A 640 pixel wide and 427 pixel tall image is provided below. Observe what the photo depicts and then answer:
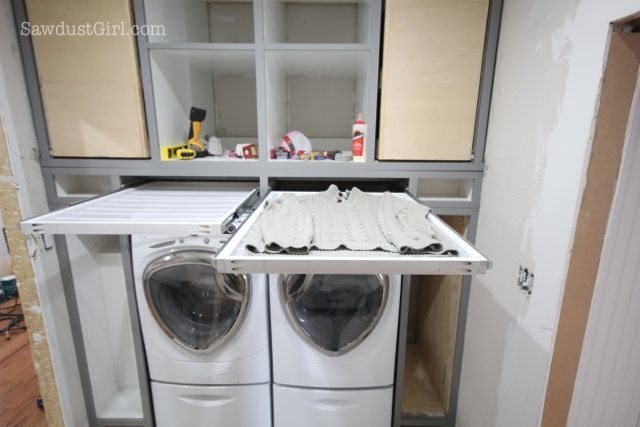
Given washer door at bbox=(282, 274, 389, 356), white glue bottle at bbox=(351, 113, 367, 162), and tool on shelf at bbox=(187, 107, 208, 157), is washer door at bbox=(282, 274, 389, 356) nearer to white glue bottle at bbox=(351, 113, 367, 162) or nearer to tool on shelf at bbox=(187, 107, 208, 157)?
white glue bottle at bbox=(351, 113, 367, 162)

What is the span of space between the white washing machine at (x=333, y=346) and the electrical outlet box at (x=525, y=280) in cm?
44

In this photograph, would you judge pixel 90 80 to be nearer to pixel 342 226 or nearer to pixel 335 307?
pixel 342 226

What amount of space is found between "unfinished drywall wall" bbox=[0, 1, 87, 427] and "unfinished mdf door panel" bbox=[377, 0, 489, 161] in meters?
1.54

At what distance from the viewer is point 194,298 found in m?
1.46

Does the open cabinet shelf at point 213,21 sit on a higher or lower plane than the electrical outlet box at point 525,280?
higher

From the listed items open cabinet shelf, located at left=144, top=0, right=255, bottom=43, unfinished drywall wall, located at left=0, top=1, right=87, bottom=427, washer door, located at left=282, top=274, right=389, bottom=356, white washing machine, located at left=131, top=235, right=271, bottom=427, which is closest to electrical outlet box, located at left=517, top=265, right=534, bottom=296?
washer door, located at left=282, top=274, right=389, bottom=356

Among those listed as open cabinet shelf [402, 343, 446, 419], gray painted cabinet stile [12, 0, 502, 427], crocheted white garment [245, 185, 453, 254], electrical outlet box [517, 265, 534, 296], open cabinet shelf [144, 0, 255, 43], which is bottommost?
open cabinet shelf [402, 343, 446, 419]

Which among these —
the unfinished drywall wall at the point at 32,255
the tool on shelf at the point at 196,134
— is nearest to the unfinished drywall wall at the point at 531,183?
the tool on shelf at the point at 196,134

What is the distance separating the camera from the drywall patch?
1.35 meters

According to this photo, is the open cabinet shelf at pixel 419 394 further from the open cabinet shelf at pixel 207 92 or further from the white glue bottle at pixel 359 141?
the open cabinet shelf at pixel 207 92

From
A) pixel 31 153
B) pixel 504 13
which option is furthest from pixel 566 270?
pixel 31 153

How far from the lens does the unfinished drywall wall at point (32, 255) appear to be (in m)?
1.30

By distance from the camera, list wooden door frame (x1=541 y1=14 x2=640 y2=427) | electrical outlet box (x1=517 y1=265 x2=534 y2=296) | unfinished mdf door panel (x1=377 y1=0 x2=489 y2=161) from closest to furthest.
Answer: wooden door frame (x1=541 y1=14 x2=640 y2=427), electrical outlet box (x1=517 y1=265 x2=534 y2=296), unfinished mdf door panel (x1=377 y1=0 x2=489 y2=161)

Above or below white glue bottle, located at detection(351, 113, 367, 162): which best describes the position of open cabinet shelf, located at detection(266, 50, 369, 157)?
above
